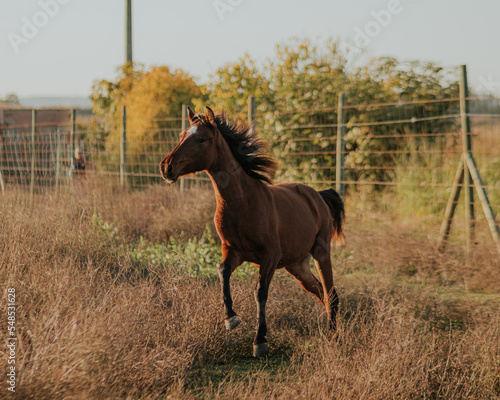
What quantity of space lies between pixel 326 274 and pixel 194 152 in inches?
82.6

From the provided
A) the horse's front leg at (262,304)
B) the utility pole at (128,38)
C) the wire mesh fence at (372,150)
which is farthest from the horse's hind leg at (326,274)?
the utility pole at (128,38)

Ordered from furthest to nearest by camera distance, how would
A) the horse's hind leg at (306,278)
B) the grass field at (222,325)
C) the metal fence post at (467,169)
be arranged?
the metal fence post at (467,169), the horse's hind leg at (306,278), the grass field at (222,325)

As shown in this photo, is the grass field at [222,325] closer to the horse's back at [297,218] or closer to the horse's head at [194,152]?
the horse's back at [297,218]

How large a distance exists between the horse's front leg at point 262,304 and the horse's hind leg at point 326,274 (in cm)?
90

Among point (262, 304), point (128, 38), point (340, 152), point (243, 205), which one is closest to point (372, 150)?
point (340, 152)

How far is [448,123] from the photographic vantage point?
11.3 meters

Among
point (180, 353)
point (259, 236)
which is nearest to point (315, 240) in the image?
point (259, 236)

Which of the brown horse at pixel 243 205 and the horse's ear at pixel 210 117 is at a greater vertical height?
the horse's ear at pixel 210 117

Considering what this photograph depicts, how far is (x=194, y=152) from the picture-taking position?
15.5 feet

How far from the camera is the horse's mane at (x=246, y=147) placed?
203 inches

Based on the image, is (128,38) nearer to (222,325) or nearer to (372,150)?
(372,150)

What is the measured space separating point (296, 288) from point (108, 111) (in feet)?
48.1

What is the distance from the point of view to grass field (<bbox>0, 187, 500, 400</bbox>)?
11.9 feet

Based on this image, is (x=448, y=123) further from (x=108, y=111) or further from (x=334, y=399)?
(x=108, y=111)
